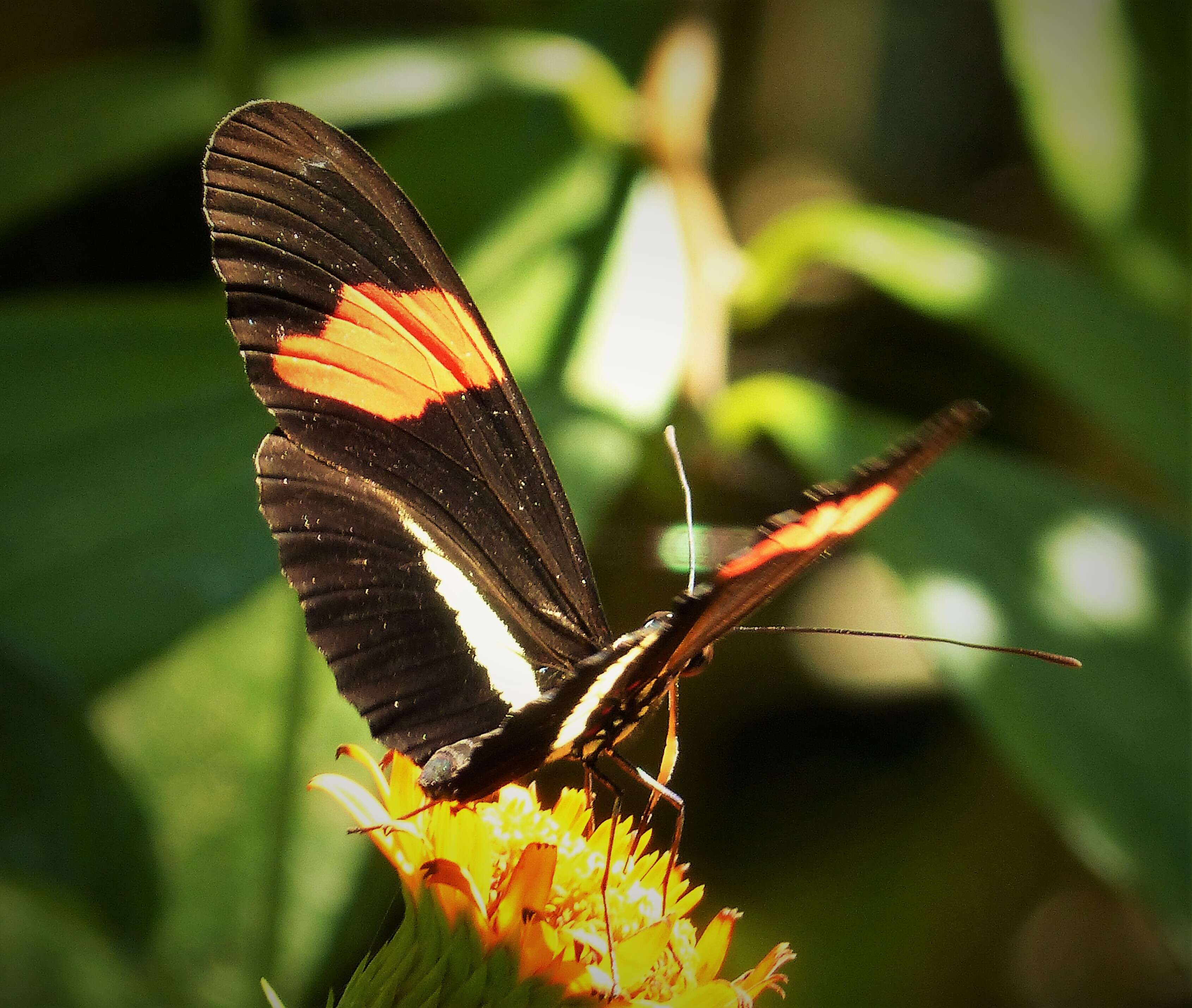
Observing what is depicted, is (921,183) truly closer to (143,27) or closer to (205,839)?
(143,27)

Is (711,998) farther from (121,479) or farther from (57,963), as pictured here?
(121,479)

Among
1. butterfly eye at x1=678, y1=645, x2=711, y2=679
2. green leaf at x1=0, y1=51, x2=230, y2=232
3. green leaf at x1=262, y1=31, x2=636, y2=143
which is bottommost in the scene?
butterfly eye at x1=678, y1=645, x2=711, y2=679

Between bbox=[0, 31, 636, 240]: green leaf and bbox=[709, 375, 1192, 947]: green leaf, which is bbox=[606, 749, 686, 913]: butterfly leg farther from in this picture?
bbox=[0, 31, 636, 240]: green leaf

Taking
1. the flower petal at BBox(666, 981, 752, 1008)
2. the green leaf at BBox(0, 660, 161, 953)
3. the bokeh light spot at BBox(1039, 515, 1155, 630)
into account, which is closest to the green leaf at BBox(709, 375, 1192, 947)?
the bokeh light spot at BBox(1039, 515, 1155, 630)

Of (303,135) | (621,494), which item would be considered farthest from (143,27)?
(303,135)

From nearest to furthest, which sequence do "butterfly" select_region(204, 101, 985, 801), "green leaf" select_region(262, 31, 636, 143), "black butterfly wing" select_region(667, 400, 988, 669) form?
"black butterfly wing" select_region(667, 400, 988, 669), "butterfly" select_region(204, 101, 985, 801), "green leaf" select_region(262, 31, 636, 143)

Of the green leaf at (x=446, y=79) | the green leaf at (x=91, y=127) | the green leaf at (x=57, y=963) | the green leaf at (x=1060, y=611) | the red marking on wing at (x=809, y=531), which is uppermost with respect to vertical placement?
the green leaf at (x=91, y=127)

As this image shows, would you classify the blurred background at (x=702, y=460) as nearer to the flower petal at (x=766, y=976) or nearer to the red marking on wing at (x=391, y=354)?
the flower petal at (x=766, y=976)

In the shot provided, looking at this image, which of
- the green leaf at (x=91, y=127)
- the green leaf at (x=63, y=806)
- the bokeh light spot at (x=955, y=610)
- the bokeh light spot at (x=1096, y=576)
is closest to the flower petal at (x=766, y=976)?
the green leaf at (x=63, y=806)
